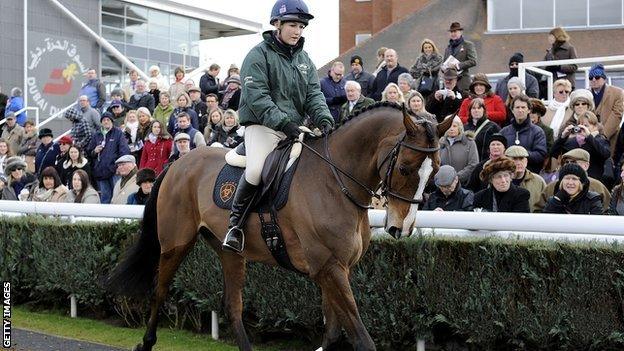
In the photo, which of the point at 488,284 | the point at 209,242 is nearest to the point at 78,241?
the point at 209,242

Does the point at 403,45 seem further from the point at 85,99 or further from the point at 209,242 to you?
the point at 209,242

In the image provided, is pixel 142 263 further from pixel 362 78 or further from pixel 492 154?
pixel 362 78

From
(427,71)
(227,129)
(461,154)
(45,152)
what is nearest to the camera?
(461,154)

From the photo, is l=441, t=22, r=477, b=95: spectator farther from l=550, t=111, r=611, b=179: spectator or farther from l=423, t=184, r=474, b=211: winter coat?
l=423, t=184, r=474, b=211: winter coat

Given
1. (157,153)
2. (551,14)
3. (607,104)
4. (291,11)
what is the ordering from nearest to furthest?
(291,11) → (607,104) → (157,153) → (551,14)

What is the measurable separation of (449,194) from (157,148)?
5824mm

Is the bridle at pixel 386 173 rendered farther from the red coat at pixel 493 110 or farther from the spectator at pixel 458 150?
the red coat at pixel 493 110

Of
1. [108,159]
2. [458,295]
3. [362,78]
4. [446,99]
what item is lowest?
[458,295]

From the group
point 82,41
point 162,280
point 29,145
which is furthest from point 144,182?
point 82,41

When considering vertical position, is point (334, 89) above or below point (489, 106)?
above

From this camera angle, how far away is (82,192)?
39.3ft

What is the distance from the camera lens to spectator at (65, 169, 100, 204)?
1189 centimetres

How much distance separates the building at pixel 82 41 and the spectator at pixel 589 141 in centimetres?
1894

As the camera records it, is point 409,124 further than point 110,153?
No
